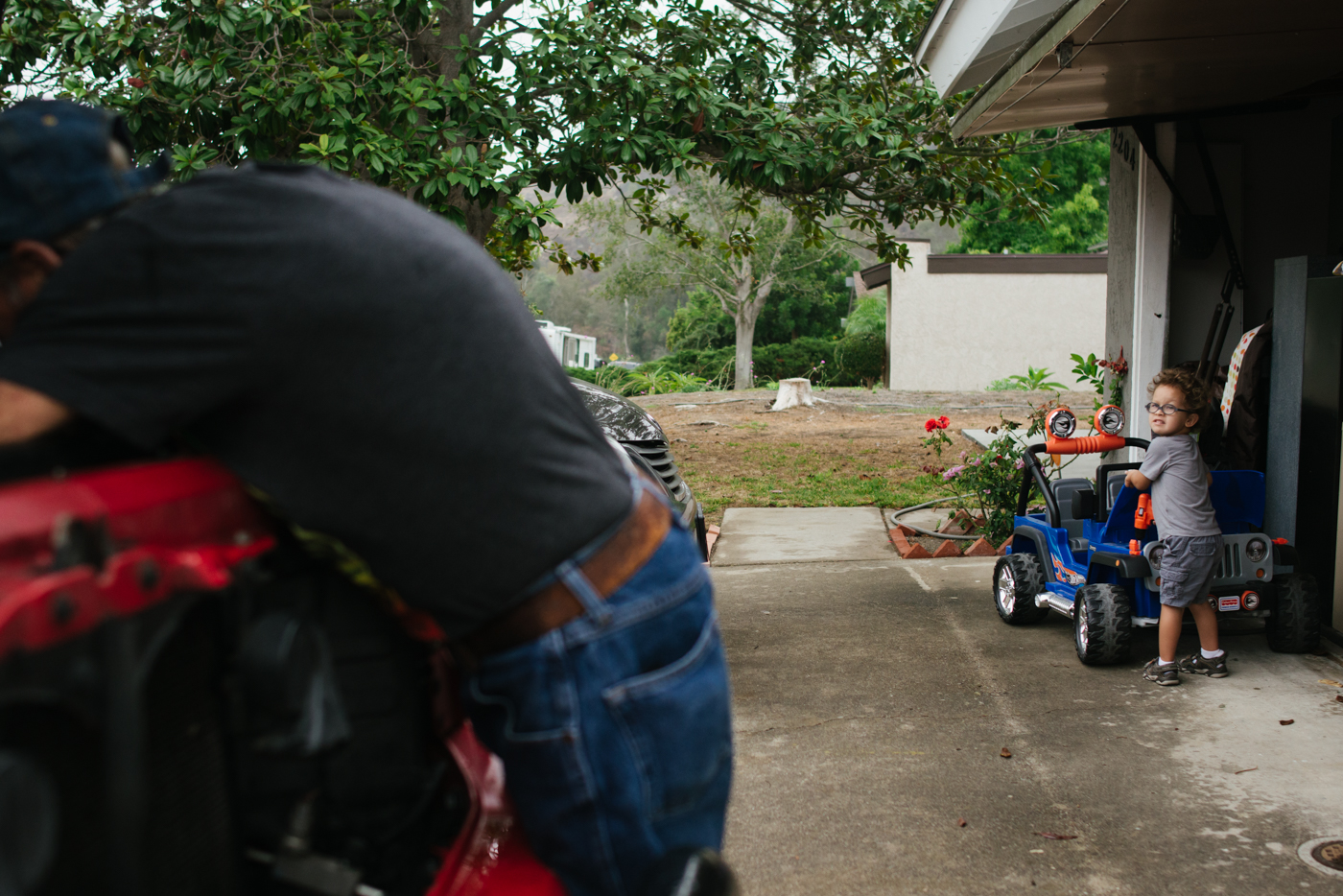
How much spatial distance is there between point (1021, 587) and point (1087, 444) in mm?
902

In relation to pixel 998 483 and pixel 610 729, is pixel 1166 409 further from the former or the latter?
pixel 610 729

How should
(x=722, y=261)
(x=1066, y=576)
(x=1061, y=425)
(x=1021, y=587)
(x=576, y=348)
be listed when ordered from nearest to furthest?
1. (x=1061, y=425)
2. (x=1066, y=576)
3. (x=1021, y=587)
4. (x=722, y=261)
5. (x=576, y=348)

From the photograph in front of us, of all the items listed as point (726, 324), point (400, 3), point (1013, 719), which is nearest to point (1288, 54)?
point (1013, 719)

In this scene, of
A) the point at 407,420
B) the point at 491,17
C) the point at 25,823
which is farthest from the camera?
the point at 491,17

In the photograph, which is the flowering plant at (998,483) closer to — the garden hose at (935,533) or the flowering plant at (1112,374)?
the garden hose at (935,533)

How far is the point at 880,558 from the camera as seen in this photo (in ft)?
25.1

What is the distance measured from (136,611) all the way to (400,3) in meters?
7.04

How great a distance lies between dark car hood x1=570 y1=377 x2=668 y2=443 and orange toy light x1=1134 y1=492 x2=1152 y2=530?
2178 mm

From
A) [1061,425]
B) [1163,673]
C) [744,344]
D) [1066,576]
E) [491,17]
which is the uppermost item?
[491,17]

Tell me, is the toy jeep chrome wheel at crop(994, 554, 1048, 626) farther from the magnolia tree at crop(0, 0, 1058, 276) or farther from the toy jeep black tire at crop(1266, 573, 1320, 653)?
the magnolia tree at crop(0, 0, 1058, 276)

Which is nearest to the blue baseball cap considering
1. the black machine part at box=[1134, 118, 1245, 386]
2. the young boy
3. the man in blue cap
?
the man in blue cap

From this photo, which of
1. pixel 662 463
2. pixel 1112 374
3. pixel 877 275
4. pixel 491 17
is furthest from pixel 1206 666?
pixel 877 275

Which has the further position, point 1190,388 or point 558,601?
point 1190,388

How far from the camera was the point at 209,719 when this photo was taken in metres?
→ 1.31
